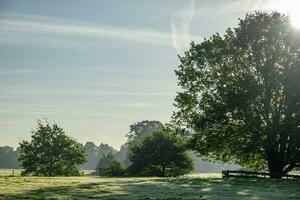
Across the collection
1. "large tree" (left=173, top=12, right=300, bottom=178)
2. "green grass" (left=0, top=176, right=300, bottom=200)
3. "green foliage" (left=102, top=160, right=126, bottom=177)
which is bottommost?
"green grass" (left=0, top=176, right=300, bottom=200)

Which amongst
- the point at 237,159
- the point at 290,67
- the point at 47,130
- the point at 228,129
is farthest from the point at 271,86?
the point at 47,130

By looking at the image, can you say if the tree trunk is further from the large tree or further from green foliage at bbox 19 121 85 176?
green foliage at bbox 19 121 85 176

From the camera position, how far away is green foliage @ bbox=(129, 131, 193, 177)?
83.0 metres

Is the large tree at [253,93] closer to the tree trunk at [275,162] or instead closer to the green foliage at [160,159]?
the tree trunk at [275,162]

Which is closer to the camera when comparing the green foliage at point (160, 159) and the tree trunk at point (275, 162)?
the tree trunk at point (275, 162)

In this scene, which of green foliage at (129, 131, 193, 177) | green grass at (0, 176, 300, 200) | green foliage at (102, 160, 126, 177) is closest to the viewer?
green grass at (0, 176, 300, 200)

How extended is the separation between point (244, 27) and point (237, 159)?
664 inches

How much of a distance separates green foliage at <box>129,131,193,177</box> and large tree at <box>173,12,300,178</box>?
27080 mm

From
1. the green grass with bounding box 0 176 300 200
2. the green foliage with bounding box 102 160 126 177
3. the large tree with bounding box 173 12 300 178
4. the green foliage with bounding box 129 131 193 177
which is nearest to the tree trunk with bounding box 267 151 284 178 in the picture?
the large tree with bounding box 173 12 300 178

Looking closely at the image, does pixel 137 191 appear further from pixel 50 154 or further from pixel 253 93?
pixel 50 154

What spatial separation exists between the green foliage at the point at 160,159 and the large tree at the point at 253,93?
27.1 m

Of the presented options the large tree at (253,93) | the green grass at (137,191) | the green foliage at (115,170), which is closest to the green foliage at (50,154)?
the green foliage at (115,170)

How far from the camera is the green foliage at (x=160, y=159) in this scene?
272ft

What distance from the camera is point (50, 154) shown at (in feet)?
283
